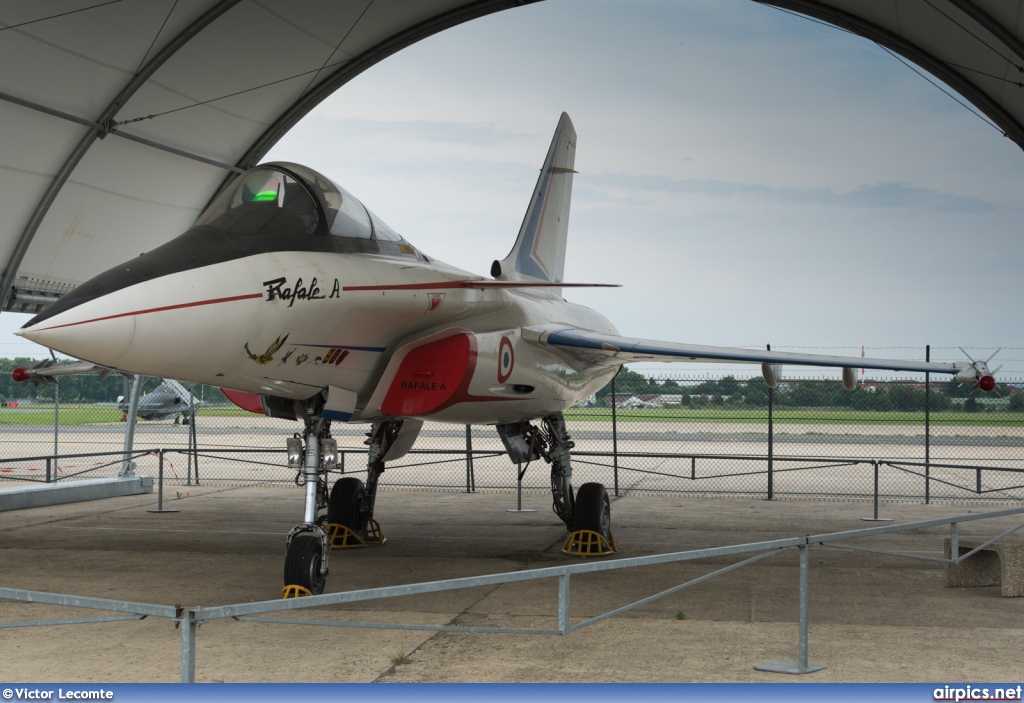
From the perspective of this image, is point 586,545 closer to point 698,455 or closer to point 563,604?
point 698,455

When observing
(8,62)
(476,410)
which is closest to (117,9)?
(8,62)

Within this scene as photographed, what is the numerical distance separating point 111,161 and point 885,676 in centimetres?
1261

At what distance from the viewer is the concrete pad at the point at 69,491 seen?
13.3 m

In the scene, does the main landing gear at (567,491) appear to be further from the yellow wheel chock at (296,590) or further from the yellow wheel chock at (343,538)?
the yellow wheel chock at (296,590)

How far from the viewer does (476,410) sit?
8.23m

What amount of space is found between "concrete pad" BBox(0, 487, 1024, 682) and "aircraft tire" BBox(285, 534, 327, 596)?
0.32 metres

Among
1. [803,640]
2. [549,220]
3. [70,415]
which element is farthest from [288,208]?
[70,415]

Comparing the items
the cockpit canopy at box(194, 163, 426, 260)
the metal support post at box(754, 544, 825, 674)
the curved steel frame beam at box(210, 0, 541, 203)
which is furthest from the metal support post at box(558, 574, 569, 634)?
the curved steel frame beam at box(210, 0, 541, 203)

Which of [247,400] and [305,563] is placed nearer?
[305,563]

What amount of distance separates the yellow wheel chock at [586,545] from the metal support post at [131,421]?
20.7 feet

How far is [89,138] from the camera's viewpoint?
1305 cm

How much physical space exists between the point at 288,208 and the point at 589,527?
188 inches

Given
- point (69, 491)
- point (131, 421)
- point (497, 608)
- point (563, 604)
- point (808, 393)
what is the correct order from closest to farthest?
point (563, 604) → point (497, 608) → point (131, 421) → point (69, 491) → point (808, 393)

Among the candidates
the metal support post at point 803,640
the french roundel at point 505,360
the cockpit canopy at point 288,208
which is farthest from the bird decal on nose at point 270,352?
the metal support post at point 803,640
